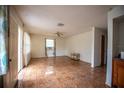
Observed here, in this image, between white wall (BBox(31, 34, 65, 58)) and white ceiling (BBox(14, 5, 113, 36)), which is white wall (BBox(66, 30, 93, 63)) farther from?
white ceiling (BBox(14, 5, 113, 36))

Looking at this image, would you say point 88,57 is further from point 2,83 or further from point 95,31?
point 2,83

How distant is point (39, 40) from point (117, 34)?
24.3 ft

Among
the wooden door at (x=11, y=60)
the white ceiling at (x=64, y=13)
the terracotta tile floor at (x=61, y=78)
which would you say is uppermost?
A: the white ceiling at (x=64, y=13)

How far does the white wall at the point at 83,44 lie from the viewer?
6433mm

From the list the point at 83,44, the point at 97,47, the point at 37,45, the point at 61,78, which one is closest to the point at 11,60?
the point at 61,78

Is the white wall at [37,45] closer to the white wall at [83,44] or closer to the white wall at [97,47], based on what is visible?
the white wall at [83,44]

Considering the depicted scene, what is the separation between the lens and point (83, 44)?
23.7ft

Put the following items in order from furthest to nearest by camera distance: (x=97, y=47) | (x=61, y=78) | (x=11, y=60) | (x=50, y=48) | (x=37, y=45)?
(x=50, y=48) → (x=37, y=45) → (x=97, y=47) → (x=61, y=78) → (x=11, y=60)

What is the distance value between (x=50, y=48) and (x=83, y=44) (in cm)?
396

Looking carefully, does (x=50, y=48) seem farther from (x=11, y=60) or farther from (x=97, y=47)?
(x=11, y=60)

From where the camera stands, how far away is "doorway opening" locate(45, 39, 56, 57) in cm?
963

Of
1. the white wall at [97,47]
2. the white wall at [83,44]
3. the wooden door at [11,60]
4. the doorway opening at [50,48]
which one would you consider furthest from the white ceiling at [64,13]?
the doorway opening at [50,48]

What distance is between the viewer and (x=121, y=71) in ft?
7.97
